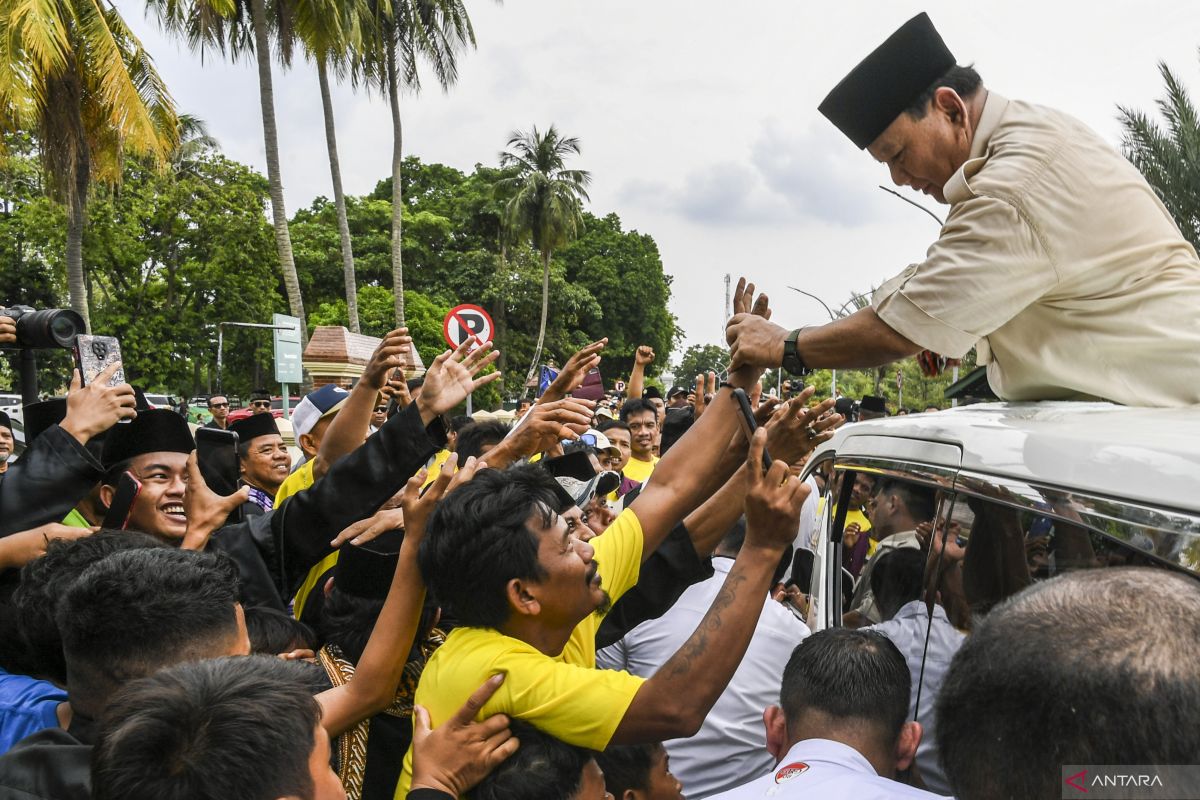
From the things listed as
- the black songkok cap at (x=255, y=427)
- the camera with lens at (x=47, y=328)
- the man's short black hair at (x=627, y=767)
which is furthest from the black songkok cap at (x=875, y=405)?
the camera with lens at (x=47, y=328)

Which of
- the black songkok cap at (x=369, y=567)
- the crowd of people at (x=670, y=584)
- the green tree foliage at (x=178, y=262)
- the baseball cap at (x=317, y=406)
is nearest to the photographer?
the crowd of people at (x=670, y=584)

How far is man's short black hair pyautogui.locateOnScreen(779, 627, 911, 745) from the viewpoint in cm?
188

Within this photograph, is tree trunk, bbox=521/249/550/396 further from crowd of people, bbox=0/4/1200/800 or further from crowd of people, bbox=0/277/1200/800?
crowd of people, bbox=0/4/1200/800

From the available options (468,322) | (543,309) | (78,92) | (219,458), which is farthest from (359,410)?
(543,309)

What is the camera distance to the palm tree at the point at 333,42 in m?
15.9

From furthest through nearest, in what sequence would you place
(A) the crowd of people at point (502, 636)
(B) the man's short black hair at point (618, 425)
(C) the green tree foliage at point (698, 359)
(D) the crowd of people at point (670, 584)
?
1. (C) the green tree foliage at point (698, 359)
2. (B) the man's short black hair at point (618, 425)
3. (D) the crowd of people at point (670, 584)
4. (A) the crowd of people at point (502, 636)

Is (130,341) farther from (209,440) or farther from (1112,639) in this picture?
(1112,639)

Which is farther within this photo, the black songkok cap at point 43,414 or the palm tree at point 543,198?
the palm tree at point 543,198

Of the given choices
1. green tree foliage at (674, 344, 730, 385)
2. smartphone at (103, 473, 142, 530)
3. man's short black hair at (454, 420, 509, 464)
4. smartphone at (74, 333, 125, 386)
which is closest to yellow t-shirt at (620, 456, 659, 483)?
man's short black hair at (454, 420, 509, 464)

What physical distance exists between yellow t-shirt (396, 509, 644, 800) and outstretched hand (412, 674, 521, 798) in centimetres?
5

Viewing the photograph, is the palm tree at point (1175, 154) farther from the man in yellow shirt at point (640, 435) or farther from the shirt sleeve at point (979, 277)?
the shirt sleeve at point (979, 277)

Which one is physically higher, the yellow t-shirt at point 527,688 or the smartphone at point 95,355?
the smartphone at point 95,355

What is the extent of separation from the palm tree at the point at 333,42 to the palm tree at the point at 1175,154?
526 inches

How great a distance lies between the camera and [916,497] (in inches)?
79.0
